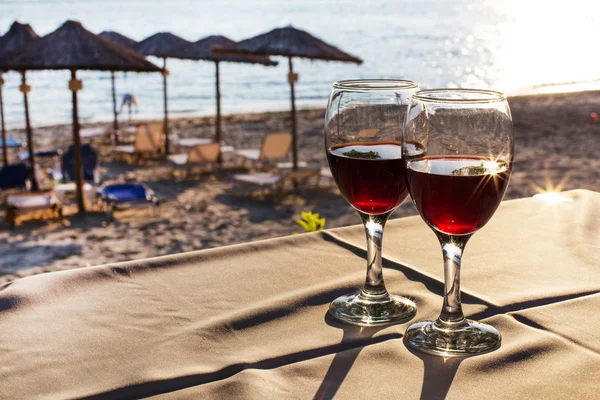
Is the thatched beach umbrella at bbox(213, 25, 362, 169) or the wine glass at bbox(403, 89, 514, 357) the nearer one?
the wine glass at bbox(403, 89, 514, 357)

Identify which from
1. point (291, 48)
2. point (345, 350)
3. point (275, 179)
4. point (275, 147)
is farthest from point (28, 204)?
point (345, 350)

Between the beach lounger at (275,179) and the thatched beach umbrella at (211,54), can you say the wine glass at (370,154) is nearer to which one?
the beach lounger at (275,179)

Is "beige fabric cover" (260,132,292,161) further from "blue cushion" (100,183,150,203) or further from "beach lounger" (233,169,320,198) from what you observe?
"blue cushion" (100,183,150,203)

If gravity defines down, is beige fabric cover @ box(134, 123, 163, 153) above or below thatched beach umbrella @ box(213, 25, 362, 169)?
below

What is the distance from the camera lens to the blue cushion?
36.2 feet

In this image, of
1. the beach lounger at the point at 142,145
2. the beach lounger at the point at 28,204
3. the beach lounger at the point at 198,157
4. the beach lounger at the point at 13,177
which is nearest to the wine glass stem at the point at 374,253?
the beach lounger at the point at 28,204

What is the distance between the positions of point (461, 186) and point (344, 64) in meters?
59.2

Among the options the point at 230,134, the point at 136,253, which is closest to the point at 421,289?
the point at 136,253

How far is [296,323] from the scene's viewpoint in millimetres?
1167

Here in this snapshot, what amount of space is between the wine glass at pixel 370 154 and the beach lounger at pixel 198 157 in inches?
533

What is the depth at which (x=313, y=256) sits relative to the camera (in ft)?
4.90

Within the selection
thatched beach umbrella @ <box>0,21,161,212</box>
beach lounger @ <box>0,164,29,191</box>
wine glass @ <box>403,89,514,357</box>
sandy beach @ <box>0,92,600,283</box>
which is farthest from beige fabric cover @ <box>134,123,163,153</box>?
wine glass @ <box>403,89,514,357</box>

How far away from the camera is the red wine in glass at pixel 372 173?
1170mm

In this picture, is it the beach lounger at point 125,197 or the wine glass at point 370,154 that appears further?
Result: the beach lounger at point 125,197
